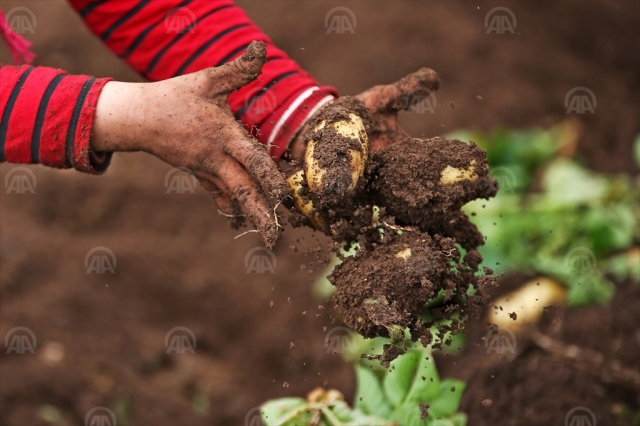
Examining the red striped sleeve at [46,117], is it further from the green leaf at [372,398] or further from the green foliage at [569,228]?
the green foliage at [569,228]

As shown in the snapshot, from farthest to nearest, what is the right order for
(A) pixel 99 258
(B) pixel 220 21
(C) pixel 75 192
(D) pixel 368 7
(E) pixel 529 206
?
(D) pixel 368 7 → (C) pixel 75 192 → (A) pixel 99 258 → (E) pixel 529 206 → (B) pixel 220 21

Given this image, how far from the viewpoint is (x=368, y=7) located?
158 inches

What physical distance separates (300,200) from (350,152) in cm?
18

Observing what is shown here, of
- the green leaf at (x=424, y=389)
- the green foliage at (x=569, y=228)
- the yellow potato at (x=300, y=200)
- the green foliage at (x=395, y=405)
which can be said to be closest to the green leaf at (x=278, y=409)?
the green foliage at (x=395, y=405)

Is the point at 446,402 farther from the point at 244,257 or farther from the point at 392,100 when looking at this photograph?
A: the point at 244,257

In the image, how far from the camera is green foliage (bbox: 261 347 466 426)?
64.1 inches

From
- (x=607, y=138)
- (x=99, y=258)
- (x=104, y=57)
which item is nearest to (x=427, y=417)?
(x=99, y=258)

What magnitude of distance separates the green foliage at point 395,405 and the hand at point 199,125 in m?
0.60

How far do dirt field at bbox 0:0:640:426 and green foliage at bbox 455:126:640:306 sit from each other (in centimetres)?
15

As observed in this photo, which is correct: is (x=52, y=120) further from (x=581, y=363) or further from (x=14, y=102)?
(x=581, y=363)

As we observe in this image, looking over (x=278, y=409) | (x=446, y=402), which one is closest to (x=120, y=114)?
(x=278, y=409)

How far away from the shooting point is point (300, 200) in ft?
4.88

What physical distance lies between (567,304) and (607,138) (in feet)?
4.25

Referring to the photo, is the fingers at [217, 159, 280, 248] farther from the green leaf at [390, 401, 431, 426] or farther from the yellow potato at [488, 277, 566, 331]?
the yellow potato at [488, 277, 566, 331]
